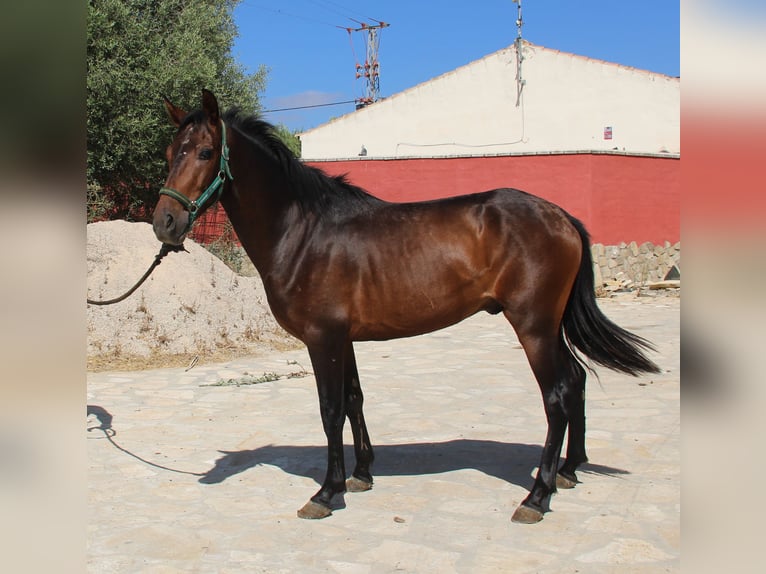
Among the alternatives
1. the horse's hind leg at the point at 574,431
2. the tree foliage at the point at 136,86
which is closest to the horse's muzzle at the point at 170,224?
the horse's hind leg at the point at 574,431

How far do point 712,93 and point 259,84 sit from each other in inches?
714

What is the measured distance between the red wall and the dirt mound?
23.6 feet

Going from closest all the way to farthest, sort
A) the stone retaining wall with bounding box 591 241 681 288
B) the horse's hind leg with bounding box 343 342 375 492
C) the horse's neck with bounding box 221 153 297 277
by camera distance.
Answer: the horse's neck with bounding box 221 153 297 277 < the horse's hind leg with bounding box 343 342 375 492 < the stone retaining wall with bounding box 591 241 681 288

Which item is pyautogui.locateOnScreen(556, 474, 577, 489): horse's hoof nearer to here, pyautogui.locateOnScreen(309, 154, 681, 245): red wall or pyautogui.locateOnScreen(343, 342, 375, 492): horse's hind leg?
pyautogui.locateOnScreen(343, 342, 375, 492): horse's hind leg

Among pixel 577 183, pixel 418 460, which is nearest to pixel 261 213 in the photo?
pixel 418 460

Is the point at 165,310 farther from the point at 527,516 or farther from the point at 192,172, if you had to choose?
the point at 527,516

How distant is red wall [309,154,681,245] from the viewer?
1638 cm

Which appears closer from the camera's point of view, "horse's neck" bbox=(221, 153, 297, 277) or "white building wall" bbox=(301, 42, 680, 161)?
"horse's neck" bbox=(221, 153, 297, 277)

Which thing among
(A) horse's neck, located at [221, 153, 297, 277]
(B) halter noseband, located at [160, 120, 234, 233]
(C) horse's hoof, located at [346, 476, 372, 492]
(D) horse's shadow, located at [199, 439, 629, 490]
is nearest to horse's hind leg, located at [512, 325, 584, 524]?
(D) horse's shadow, located at [199, 439, 629, 490]

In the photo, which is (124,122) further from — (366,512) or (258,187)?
(366,512)

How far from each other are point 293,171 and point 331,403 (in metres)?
1.39

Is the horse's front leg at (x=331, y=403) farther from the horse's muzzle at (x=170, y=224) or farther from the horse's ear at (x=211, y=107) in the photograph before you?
the horse's ear at (x=211, y=107)

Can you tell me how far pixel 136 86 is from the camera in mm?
14031

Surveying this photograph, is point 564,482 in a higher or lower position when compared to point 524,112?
lower
